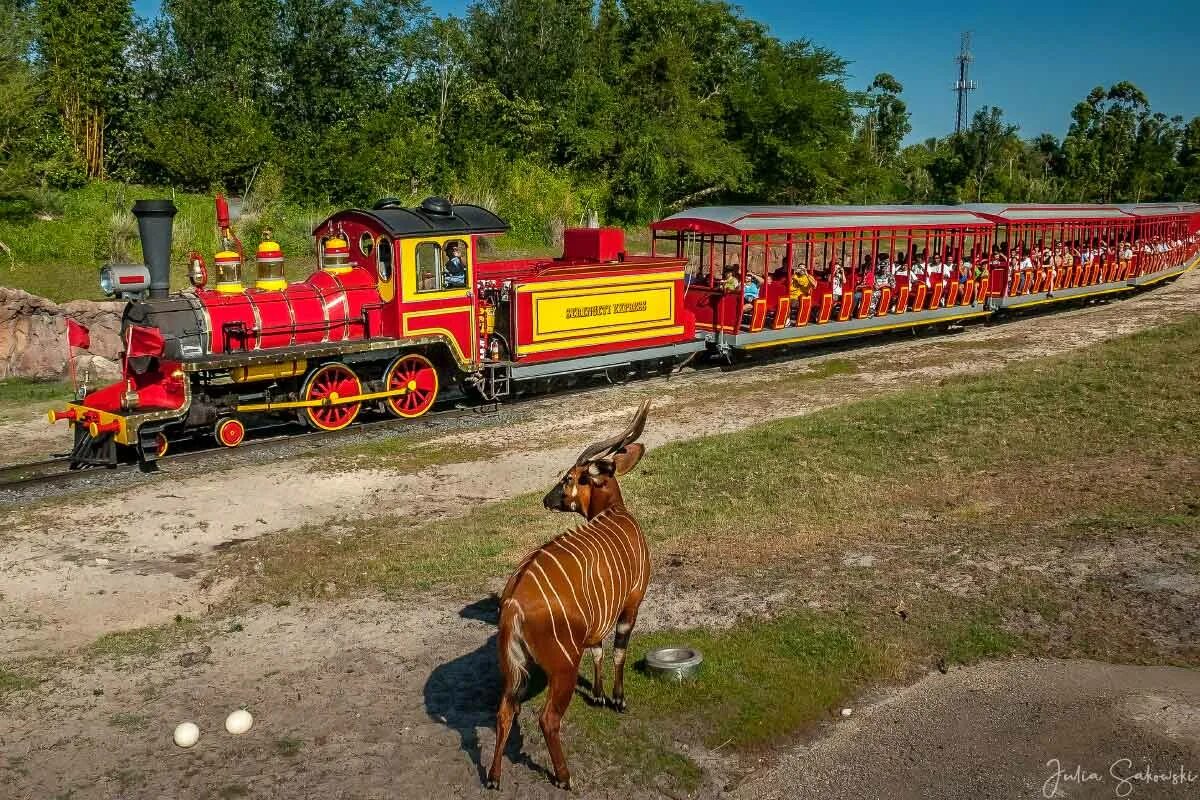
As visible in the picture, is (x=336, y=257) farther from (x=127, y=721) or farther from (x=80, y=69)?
(x=80, y=69)

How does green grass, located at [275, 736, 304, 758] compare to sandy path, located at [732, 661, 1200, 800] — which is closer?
sandy path, located at [732, 661, 1200, 800]

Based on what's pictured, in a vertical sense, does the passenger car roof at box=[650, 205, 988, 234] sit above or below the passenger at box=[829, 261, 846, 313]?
above

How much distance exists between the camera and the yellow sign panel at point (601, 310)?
54.1 ft

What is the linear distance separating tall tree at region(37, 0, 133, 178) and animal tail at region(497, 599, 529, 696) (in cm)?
3102

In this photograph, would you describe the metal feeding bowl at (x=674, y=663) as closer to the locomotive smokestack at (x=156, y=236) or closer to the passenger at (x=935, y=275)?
the locomotive smokestack at (x=156, y=236)

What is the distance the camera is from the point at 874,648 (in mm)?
7168

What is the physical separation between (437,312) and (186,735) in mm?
9438

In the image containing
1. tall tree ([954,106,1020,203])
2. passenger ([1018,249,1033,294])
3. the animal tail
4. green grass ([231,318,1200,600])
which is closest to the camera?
the animal tail

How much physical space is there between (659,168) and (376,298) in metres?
27.2

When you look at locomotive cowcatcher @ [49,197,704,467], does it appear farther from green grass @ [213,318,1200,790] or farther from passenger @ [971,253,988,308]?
passenger @ [971,253,988,308]

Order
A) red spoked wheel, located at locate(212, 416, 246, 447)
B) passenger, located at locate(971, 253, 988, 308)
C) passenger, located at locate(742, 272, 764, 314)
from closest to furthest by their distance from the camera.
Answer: red spoked wheel, located at locate(212, 416, 246, 447) → passenger, located at locate(742, 272, 764, 314) → passenger, located at locate(971, 253, 988, 308)

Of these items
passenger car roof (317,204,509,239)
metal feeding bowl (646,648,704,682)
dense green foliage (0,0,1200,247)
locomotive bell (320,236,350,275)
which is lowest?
metal feeding bowl (646,648,704,682)

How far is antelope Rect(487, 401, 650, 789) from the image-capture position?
5.22m

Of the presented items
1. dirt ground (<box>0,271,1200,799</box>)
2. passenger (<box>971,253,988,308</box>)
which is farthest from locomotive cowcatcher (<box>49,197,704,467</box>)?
passenger (<box>971,253,988,308</box>)
